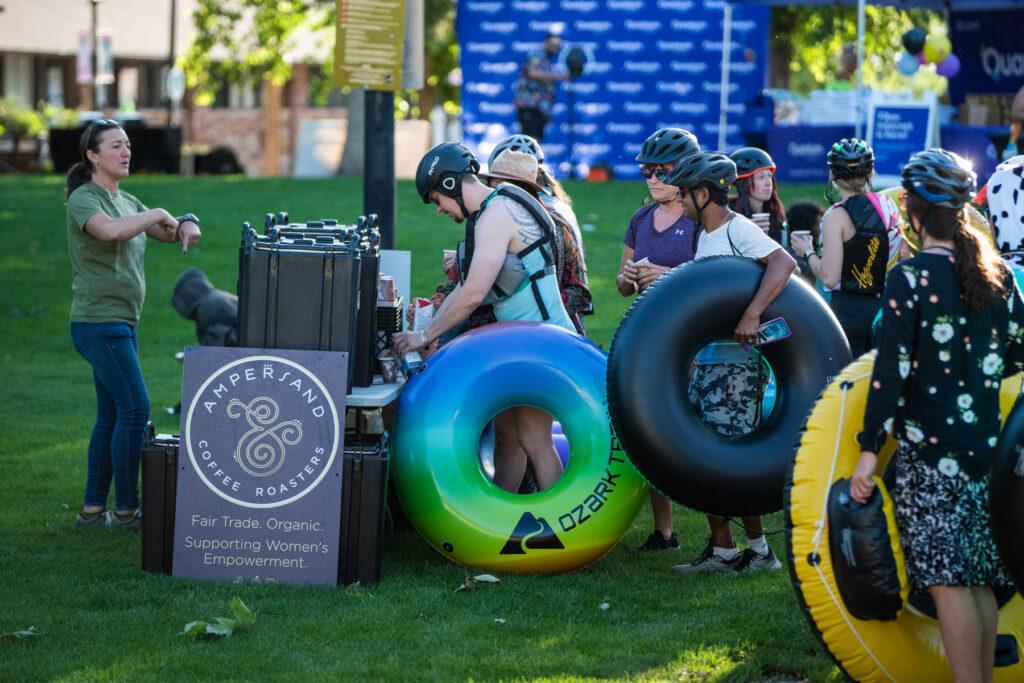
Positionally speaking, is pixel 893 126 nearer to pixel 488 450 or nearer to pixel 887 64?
pixel 488 450

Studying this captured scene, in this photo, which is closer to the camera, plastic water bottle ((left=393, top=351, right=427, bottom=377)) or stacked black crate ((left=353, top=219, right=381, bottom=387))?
stacked black crate ((left=353, top=219, right=381, bottom=387))

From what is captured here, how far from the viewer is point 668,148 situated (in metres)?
6.15

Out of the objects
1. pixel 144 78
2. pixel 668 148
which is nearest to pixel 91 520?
pixel 668 148

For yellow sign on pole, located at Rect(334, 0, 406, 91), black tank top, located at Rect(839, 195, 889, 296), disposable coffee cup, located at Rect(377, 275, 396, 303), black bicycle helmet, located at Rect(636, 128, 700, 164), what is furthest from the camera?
yellow sign on pole, located at Rect(334, 0, 406, 91)

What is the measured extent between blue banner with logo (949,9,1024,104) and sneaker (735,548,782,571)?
706 inches

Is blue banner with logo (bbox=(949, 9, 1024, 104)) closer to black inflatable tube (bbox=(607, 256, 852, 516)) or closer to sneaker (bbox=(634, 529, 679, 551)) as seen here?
sneaker (bbox=(634, 529, 679, 551))

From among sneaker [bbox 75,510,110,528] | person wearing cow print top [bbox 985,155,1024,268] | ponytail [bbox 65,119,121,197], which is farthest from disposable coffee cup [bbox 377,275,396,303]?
person wearing cow print top [bbox 985,155,1024,268]

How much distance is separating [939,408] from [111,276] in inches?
155

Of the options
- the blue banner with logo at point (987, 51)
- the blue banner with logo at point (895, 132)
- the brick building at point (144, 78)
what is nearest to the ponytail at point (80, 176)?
the blue banner with logo at point (895, 132)

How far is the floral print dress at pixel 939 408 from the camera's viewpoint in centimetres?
407

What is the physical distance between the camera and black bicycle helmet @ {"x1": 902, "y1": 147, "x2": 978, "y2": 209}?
4.14m

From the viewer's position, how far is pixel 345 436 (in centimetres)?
584

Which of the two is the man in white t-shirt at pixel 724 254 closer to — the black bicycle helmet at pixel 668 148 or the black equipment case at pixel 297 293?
the black bicycle helmet at pixel 668 148

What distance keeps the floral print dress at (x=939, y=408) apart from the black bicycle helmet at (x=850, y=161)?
2.51 metres
